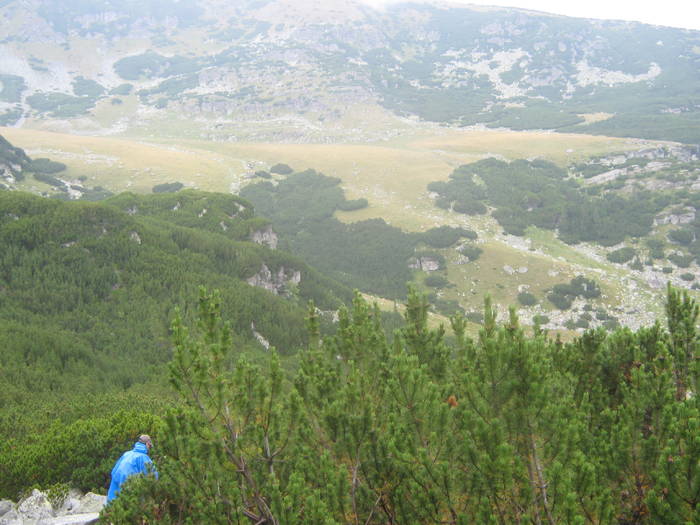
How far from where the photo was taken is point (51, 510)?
7.99 metres

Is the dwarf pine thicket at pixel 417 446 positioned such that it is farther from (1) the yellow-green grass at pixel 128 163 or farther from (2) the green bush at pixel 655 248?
(1) the yellow-green grass at pixel 128 163

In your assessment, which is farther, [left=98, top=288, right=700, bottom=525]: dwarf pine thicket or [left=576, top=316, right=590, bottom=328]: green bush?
[left=576, top=316, right=590, bottom=328]: green bush

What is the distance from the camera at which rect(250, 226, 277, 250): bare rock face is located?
37.0 metres

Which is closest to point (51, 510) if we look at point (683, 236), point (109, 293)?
point (109, 293)

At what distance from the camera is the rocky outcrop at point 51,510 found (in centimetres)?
720

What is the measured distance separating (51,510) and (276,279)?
25.3 metres

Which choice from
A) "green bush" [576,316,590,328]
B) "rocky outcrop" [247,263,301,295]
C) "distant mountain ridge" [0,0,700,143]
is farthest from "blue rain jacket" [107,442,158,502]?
"distant mountain ridge" [0,0,700,143]

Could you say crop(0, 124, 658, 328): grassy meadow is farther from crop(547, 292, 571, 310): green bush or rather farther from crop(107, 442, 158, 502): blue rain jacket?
crop(107, 442, 158, 502): blue rain jacket

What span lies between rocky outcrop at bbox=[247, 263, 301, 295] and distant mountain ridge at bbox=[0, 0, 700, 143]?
219 feet

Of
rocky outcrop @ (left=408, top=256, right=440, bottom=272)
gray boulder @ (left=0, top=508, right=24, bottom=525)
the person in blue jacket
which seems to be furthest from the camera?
rocky outcrop @ (left=408, top=256, right=440, bottom=272)

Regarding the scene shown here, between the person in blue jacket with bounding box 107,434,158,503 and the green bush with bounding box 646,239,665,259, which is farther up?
the person in blue jacket with bounding box 107,434,158,503

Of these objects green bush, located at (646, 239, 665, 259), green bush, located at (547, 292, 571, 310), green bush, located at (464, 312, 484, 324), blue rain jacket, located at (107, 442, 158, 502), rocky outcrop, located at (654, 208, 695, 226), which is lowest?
green bush, located at (464, 312, 484, 324)

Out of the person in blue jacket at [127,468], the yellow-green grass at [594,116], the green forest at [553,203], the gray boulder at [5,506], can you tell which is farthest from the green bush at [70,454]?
the yellow-green grass at [594,116]

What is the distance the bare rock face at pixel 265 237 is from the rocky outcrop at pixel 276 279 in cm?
360
